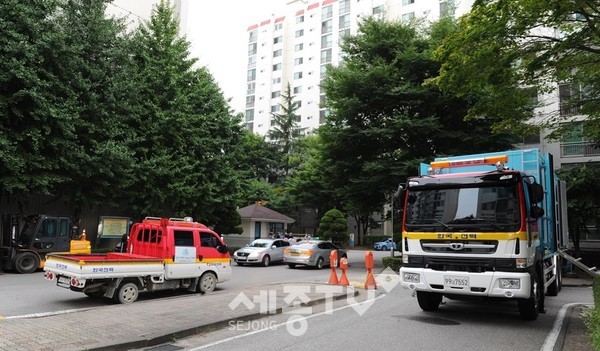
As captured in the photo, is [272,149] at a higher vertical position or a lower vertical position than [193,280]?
higher

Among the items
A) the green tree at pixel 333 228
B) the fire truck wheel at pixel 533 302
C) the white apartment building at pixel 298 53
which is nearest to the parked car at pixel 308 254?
the green tree at pixel 333 228

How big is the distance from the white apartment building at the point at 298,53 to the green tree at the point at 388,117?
3934 cm

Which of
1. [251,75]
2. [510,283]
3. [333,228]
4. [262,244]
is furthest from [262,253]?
[251,75]

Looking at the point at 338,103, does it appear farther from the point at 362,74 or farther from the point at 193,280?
the point at 193,280

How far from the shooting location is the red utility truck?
9836 millimetres

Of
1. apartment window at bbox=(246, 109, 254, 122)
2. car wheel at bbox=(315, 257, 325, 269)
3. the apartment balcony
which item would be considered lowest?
car wheel at bbox=(315, 257, 325, 269)

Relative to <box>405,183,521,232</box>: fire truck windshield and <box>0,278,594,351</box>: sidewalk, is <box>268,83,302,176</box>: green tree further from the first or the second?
<box>405,183,521,232</box>: fire truck windshield

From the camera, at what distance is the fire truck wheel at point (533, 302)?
824 cm

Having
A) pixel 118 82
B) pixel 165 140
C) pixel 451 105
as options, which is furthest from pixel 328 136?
pixel 118 82

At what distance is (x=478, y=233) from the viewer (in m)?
7.94

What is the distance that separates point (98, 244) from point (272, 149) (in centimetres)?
3907

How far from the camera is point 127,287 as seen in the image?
1034 centimetres

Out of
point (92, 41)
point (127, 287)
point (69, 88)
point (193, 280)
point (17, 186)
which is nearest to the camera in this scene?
point (127, 287)

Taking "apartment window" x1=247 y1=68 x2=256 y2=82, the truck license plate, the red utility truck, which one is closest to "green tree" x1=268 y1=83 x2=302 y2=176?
"apartment window" x1=247 y1=68 x2=256 y2=82
